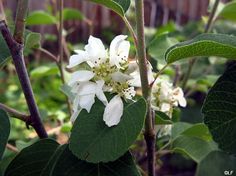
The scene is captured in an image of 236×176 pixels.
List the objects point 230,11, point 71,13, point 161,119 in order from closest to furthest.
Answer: point 161,119, point 230,11, point 71,13

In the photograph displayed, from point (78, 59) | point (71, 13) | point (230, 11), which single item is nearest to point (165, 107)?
point (78, 59)

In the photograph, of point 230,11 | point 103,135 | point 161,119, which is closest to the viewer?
point 103,135

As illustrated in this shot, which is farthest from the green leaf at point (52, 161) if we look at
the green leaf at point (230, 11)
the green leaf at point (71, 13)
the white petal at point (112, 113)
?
the green leaf at point (71, 13)

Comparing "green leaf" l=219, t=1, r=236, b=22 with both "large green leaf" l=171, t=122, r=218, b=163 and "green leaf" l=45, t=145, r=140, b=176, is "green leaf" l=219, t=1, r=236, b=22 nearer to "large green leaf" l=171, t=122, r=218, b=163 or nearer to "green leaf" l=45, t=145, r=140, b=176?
"large green leaf" l=171, t=122, r=218, b=163

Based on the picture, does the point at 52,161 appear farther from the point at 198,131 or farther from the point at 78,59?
the point at 198,131

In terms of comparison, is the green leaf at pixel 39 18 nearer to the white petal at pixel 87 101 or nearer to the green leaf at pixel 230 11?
the green leaf at pixel 230 11

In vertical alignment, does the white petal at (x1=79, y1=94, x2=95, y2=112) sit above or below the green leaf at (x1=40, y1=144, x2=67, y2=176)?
above

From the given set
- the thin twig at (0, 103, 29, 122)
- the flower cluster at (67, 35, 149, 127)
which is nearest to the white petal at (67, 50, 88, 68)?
the flower cluster at (67, 35, 149, 127)

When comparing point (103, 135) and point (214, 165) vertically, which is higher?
point (103, 135)
